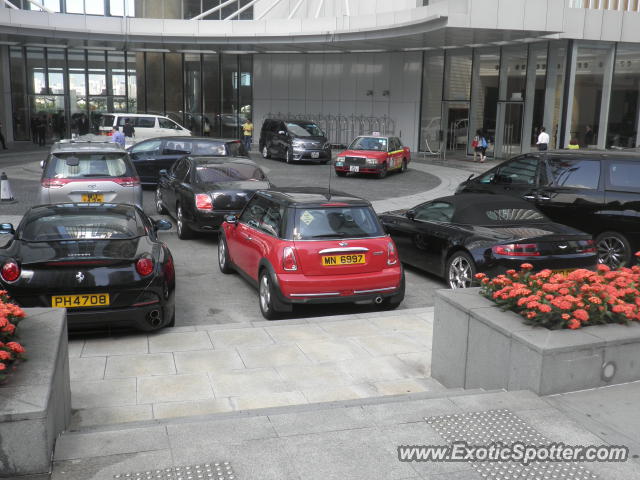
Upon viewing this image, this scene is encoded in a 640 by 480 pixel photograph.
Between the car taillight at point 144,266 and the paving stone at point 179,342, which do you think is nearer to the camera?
the paving stone at point 179,342

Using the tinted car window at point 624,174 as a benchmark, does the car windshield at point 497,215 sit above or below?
below

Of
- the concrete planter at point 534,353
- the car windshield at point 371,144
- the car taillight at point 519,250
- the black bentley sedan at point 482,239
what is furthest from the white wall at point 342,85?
the concrete planter at point 534,353

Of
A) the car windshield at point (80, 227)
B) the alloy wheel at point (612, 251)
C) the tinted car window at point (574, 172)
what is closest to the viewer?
the car windshield at point (80, 227)

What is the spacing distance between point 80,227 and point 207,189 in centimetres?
495

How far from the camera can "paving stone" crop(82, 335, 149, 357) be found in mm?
6645

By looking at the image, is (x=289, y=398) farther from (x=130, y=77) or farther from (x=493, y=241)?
(x=130, y=77)

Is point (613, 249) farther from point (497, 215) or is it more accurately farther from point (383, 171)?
point (383, 171)

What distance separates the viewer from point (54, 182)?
11.9 m

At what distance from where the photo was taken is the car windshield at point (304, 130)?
28048 mm

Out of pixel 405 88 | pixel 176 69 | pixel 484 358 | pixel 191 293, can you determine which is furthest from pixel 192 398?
pixel 176 69

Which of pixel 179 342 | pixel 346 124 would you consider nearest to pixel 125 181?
pixel 179 342

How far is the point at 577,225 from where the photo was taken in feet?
36.4

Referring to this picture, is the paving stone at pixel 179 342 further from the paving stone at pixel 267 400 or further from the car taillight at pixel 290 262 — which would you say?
the paving stone at pixel 267 400

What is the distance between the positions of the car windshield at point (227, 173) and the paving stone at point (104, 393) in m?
7.30
